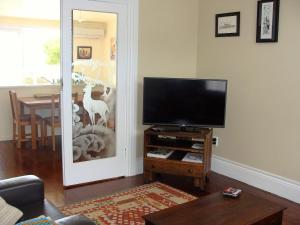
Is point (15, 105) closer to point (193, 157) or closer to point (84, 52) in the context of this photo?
point (84, 52)

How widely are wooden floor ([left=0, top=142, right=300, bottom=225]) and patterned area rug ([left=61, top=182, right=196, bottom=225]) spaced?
0.54 ft

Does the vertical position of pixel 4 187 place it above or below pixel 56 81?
below

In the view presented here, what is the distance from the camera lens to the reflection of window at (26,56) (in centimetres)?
673

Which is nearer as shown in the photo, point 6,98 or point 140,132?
point 140,132

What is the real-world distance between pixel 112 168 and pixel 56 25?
163 inches

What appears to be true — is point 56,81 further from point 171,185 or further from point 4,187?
point 4,187

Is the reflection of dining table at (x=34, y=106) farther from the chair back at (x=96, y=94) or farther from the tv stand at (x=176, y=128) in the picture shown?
the tv stand at (x=176, y=128)

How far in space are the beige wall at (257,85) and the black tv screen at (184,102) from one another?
37 centimetres

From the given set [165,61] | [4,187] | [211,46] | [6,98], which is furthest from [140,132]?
[6,98]

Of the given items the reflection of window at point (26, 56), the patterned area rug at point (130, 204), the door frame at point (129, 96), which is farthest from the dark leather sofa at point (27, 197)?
the reflection of window at point (26, 56)

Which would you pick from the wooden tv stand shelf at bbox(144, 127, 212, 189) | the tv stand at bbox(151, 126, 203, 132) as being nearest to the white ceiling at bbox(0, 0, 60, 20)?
the tv stand at bbox(151, 126, 203, 132)

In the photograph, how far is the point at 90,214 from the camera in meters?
3.13

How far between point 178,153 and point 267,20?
169 cm

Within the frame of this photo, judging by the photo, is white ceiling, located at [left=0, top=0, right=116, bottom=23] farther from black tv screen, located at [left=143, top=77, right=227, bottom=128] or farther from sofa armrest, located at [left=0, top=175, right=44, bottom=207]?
sofa armrest, located at [left=0, top=175, right=44, bottom=207]
